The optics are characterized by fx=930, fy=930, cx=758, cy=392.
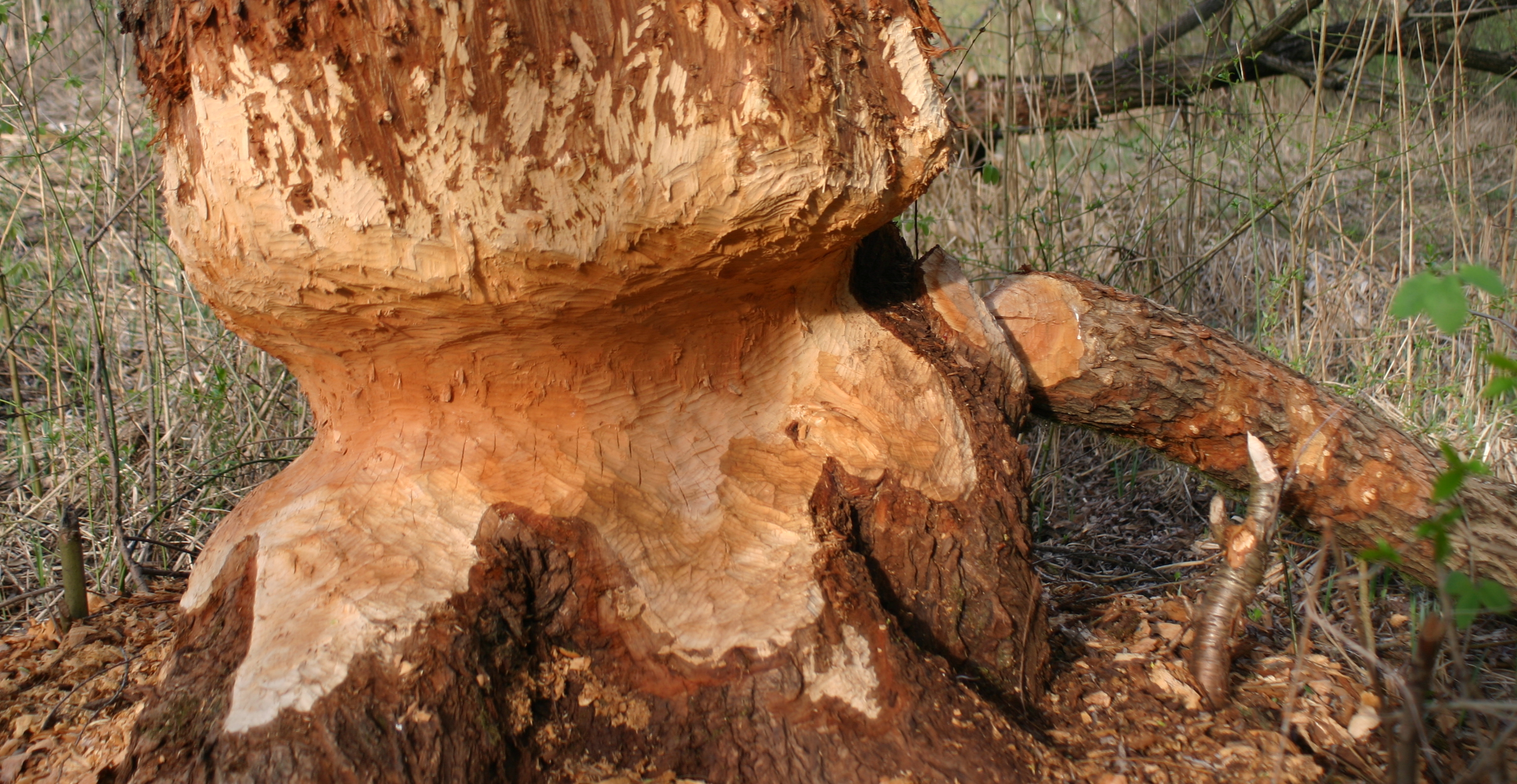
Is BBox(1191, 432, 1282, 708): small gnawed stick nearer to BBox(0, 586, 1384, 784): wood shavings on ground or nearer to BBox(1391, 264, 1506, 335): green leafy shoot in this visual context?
BBox(0, 586, 1384, 784): wood shavings on ground

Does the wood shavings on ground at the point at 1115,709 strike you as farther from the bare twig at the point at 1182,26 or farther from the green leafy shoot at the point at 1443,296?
the bare twig at the point at 1182,26

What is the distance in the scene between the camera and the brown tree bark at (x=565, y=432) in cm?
127

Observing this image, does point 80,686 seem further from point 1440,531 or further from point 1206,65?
point 1206,65

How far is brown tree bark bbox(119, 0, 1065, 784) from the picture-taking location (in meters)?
1.27

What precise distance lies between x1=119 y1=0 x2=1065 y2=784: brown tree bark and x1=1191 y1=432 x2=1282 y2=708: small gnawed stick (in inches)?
11.0

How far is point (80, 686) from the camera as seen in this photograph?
5.58ft

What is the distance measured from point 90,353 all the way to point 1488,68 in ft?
17.5

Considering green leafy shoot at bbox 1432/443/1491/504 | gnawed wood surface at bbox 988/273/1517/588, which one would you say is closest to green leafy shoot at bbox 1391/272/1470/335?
green leafy shoot at bbox 1432/443/1491/504

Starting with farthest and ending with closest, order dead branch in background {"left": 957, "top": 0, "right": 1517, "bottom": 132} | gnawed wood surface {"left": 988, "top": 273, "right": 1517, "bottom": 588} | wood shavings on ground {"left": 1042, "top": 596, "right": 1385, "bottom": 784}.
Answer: dead branch in background {"left": 957, "top": 0, "right": 1517, "bottom": 132}, gnawed wood surface {"left": 988, "top": 273, "right": 1517, "bottom": 588}, wood shavings on ground {"left": 1042, "top": 596, "right": 1385, "bottom": 784}

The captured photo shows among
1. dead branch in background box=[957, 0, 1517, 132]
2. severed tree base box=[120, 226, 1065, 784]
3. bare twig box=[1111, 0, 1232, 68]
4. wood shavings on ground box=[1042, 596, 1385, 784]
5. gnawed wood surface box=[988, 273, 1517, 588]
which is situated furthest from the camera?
bare twig box=[1111, 0, 1232, 68]

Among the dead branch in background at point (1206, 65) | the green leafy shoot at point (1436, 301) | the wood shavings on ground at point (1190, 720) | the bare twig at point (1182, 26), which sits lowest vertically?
the wood shavings on ground at point (1190, 720)

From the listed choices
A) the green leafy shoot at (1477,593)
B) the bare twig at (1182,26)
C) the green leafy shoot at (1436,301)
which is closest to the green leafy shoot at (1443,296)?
the green leafy shoot at (1436,301)

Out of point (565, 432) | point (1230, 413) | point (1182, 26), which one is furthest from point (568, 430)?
point (1182, 26)

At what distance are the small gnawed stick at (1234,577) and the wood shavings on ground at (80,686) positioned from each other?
1752 mm
